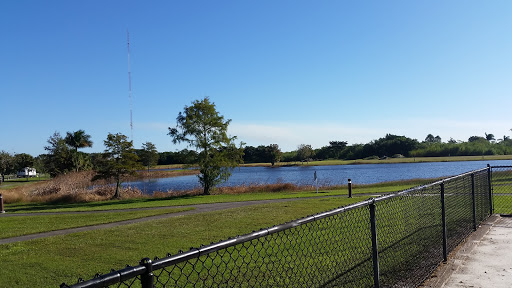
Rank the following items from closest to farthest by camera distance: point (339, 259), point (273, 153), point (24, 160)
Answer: point (339, 259) < point (24, 160) < point (273, 153)

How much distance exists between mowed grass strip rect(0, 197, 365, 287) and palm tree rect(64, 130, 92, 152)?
53693 millimetres

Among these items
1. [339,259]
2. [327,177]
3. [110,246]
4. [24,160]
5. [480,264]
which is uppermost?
[24,160]

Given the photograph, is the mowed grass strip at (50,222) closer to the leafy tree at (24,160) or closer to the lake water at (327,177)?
the lake water at (327,177)

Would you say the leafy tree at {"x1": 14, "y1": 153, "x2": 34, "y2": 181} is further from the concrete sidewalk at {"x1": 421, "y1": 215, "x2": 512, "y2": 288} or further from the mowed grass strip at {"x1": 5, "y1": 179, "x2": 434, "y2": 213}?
the concrete sidewalk at {"x1": 421, "y1": 215, "x2": 512, "y2": 288}

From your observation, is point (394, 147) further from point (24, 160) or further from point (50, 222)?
point (50, 222)

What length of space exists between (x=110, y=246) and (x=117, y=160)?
2166 cm

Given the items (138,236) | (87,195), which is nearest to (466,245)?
(138,236)

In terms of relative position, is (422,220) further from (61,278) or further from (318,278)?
(61,278)

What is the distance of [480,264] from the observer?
599 cm

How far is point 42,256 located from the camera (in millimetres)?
8883

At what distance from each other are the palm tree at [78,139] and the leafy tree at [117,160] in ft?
114

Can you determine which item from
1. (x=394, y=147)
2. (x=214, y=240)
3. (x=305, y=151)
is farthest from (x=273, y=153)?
(x=214, y=240)

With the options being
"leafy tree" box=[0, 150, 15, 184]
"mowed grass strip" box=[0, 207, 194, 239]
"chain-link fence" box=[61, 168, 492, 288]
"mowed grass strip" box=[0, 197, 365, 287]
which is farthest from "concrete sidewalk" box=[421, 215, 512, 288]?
"leafy tree" box=[0, 150, 15, 184]


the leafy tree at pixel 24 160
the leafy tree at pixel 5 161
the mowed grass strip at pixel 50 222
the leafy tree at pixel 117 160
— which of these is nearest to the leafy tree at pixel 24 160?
the leafy tree at pixel 24 160
